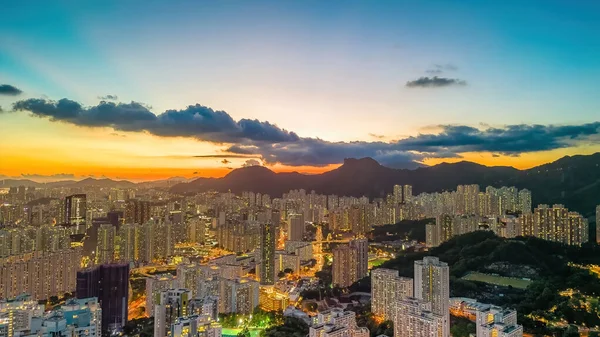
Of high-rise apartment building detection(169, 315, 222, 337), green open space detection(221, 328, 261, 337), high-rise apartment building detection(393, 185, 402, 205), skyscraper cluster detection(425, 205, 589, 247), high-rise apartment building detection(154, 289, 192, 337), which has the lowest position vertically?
green open space detection(221, 328, 261, 337)

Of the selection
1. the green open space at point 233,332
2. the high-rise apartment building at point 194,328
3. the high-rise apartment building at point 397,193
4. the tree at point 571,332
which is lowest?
the green open space at point 233,332

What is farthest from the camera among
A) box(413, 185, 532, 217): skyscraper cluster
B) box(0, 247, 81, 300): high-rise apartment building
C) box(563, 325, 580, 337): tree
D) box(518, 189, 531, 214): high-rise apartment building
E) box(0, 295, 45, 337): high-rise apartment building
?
box(413, 185, 532, 217): skyscraper cluster

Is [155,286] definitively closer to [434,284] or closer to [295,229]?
[434,284]

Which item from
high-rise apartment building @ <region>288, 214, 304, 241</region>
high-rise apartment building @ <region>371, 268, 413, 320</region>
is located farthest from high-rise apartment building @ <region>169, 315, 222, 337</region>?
high-rise apartment building @ <region>288, 214, 304, 241</region>

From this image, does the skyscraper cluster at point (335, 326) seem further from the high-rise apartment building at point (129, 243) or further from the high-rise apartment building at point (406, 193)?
the high-rise apartment building at point (406, 193)

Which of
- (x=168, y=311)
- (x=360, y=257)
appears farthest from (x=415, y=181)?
(x=168, y=311)

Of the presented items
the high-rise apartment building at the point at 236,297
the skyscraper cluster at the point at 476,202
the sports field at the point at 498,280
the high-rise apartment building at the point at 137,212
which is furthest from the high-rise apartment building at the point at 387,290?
the high-rise apartment building at the point at 137,212

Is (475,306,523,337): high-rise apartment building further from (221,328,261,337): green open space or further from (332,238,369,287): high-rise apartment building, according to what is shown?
(332,238,369,287): high-rise apartment building

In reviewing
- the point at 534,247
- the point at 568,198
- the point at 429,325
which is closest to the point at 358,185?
the point at 568,198
